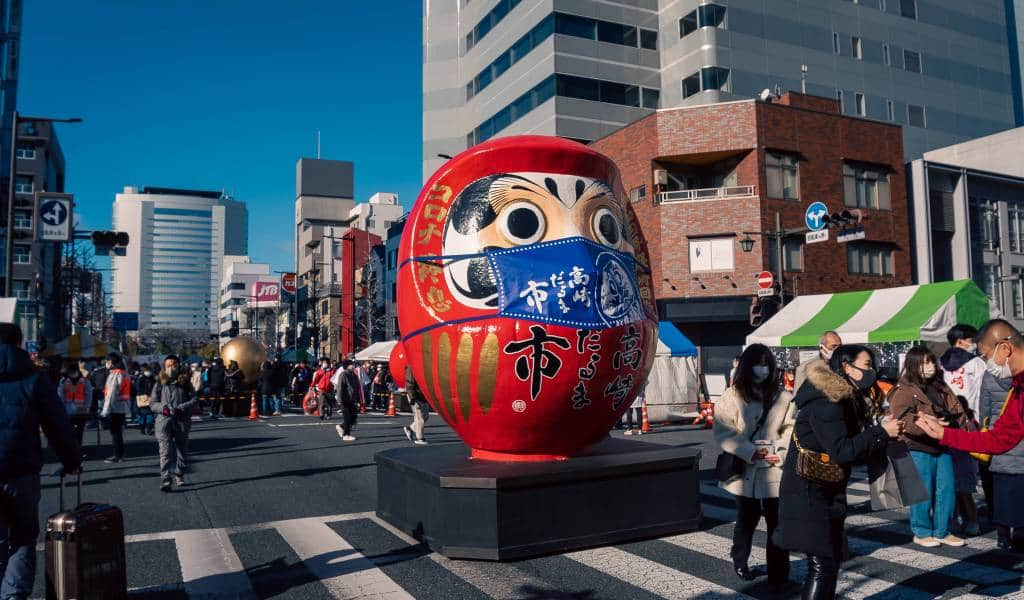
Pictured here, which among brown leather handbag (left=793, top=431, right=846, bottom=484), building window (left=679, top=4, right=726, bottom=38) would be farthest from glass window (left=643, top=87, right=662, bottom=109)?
brown leather handbag (left=793, top=431, right=846, bottom=484)

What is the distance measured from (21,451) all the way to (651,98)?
40891mm

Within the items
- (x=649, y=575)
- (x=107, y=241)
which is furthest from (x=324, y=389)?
(x=649, y=575)

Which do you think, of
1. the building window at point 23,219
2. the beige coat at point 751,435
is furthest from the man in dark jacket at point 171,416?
the building window at point 23,219

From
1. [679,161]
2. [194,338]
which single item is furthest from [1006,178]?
[194,338]

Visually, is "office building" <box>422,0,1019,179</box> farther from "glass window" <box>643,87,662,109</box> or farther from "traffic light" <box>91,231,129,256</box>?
"traffic light" <box>91,231,129,256</box>

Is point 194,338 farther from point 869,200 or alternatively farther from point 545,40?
point 869,200

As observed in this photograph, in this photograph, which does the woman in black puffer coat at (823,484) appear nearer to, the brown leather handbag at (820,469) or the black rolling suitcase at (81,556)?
the brown leather handbag at (820,469)

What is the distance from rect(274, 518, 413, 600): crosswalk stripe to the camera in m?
5.56

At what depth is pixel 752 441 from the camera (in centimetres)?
572

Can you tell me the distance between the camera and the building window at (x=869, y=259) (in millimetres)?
31641

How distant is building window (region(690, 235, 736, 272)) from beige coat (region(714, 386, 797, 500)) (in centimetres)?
2489

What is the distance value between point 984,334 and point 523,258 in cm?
415

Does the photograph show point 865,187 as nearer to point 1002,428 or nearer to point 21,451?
point 1002,428

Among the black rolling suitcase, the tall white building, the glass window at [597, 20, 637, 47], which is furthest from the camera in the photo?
the tall white building
